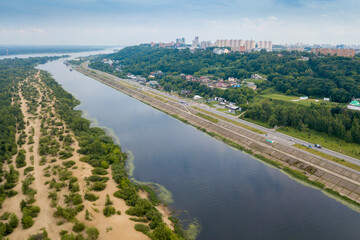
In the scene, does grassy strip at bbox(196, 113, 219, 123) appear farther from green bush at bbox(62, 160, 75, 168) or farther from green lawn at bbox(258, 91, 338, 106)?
green bush at bbox(62, 160, 75, 168)

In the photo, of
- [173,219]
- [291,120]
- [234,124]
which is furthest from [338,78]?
[173,219]

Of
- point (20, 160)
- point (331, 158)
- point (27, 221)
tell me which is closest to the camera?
point (27, 221)

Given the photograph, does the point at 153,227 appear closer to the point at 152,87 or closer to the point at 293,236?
the point at 293,236

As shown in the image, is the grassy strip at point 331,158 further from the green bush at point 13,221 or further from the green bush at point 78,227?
the green bush at point 13,221

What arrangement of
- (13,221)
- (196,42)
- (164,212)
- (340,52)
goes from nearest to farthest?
(13,221)
(164,212)
(340,52)
(196,42)

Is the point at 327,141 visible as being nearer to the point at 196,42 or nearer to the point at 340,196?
the point at 340,196

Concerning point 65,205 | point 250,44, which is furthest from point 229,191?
point 250,44
